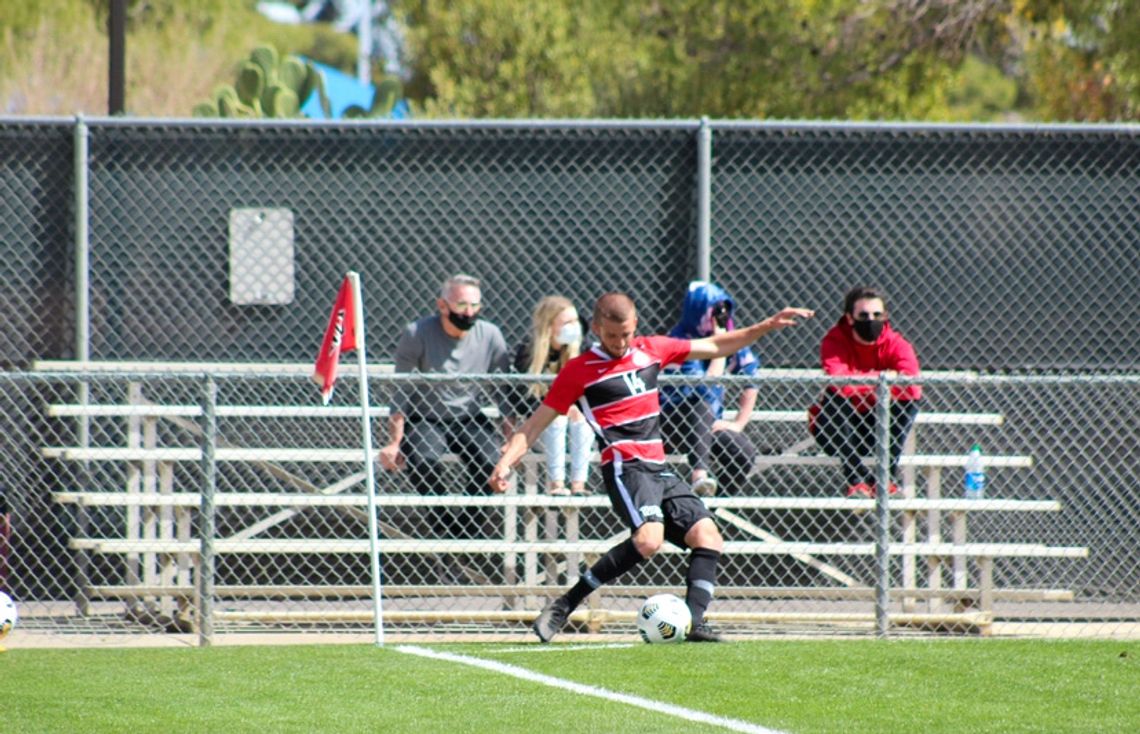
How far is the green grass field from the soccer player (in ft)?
1.02

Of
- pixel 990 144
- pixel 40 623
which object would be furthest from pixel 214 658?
pixel 990 144

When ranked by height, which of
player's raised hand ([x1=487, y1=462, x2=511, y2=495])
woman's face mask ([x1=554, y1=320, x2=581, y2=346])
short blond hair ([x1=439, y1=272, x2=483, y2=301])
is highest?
short blond hair ([x1=439, y1=272, x2=483, y2=301])

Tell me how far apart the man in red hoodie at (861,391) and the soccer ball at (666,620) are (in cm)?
160

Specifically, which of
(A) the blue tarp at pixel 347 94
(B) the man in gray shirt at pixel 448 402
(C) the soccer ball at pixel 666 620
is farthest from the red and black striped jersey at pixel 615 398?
(A) the blue tarp at pixel 347 94

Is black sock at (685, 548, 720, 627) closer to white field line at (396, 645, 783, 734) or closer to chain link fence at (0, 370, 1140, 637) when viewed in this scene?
chain link fence at (0, 370, 1140, 637)

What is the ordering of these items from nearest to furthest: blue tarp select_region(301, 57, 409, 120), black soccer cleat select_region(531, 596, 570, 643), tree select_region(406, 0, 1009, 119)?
black soccer cleat select_region(531, 596, 570, 643)
tree select_region(406, 0, 1009, 119)
blue tarp select_region(301, 57, 409, 120)

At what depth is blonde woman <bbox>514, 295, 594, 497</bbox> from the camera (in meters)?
8.73

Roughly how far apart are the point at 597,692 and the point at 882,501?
2.46 meters

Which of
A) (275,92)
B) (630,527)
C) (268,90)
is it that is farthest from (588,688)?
(268,90)

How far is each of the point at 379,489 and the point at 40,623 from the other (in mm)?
2118

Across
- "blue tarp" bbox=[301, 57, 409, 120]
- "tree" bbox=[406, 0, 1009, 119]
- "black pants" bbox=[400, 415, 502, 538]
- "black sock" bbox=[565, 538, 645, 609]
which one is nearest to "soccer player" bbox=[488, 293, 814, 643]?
"black sock" bbox=[565, 538, 645, 609]

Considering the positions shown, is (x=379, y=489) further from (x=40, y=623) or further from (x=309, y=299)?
(x=40, y=623)

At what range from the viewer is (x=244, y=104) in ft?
59.3

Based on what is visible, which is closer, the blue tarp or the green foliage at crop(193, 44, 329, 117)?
the green foliage at crop(193, 44, 329, 117)
